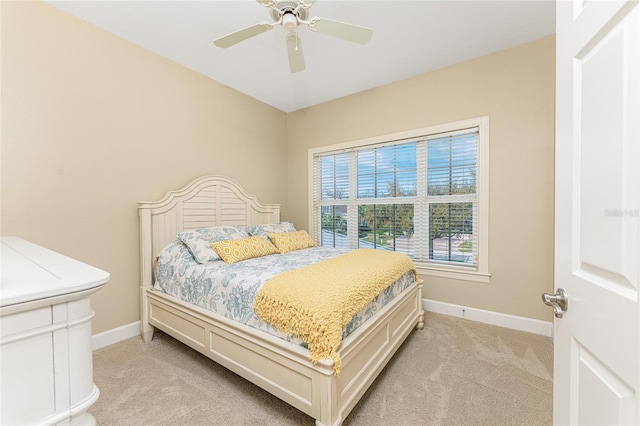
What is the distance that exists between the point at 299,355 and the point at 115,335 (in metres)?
1.95

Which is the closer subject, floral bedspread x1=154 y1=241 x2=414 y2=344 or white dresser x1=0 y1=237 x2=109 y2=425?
white dresser x1=0 y1=237 x2=109 y2=425

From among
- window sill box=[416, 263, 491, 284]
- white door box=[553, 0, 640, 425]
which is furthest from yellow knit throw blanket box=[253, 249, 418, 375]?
window sill box=[416, 263, 491, 284]

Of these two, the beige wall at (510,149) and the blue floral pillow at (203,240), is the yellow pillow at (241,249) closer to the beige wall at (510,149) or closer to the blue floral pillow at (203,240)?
the blue floral pillow at (203,240)

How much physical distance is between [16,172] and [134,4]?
4.82 feet

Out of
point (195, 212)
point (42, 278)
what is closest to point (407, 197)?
point (195, 212)

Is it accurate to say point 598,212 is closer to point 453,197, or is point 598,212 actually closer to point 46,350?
point 46,350

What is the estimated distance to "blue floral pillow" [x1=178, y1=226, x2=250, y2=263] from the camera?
2.31m

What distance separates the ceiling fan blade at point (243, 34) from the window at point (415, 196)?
1.92 meters

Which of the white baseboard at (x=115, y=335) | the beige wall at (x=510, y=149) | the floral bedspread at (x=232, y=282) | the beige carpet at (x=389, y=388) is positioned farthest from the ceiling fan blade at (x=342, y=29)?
the white baseboard at (x=115, y=335)

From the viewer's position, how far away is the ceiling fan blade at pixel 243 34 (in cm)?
172

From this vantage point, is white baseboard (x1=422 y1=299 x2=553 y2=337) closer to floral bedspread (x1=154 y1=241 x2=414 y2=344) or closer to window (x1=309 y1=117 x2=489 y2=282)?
window (x1=309 y1=117 x2=489 y2=282)

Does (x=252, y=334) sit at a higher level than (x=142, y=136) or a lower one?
lower

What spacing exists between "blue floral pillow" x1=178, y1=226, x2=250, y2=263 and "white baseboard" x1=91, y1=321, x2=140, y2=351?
929mm

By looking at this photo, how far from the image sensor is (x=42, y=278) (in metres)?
0.75
